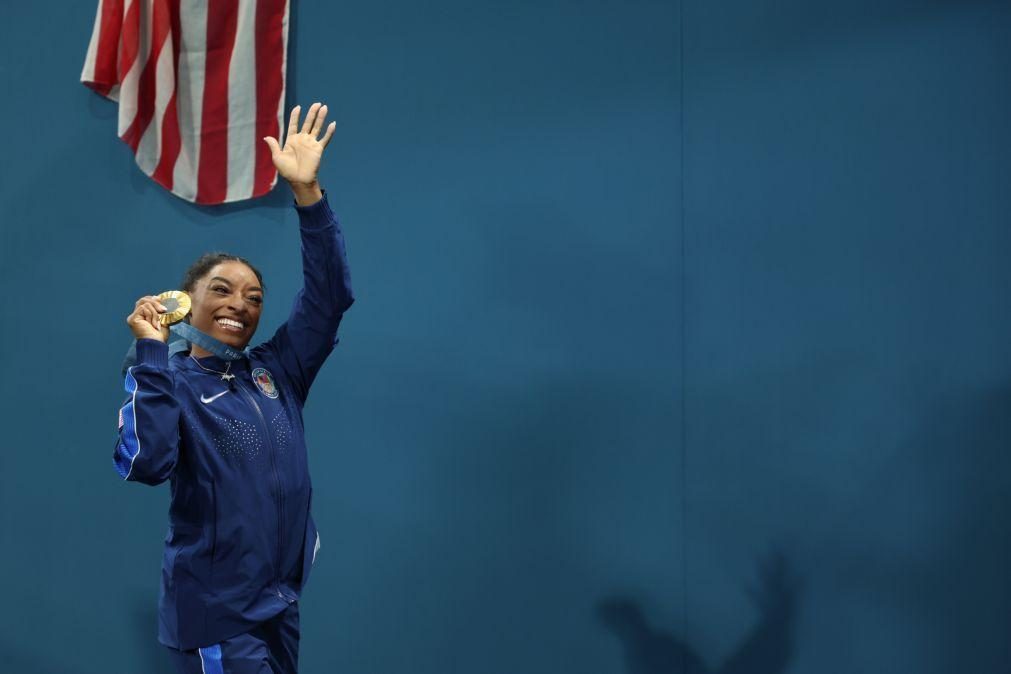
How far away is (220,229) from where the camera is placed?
3.52 metres

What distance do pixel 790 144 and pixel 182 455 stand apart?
196 centimetres

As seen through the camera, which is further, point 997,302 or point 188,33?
point 188,33

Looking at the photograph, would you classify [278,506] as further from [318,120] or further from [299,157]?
[318,120]

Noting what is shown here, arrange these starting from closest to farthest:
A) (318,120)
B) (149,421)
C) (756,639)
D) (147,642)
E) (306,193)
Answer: (149,421)
(306,193)
(318,120)
(756,639)
(147,642)

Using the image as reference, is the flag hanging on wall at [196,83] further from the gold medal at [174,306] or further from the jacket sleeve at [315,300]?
the gold medal at [174,306]

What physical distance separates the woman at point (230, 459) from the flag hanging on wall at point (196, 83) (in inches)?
46.2

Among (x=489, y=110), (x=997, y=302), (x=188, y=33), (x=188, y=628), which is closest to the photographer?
(x=188, y=628)

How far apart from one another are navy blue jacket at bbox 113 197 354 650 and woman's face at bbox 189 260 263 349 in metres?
0.08

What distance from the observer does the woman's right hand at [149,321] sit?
2.10 meters

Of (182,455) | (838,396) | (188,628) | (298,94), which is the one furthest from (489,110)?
(188,628)

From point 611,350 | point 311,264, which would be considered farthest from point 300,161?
point 611,350

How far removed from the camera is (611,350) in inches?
126

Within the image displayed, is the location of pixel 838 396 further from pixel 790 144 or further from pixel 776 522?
pixel 790 144

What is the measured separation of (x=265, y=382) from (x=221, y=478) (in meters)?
0.29
